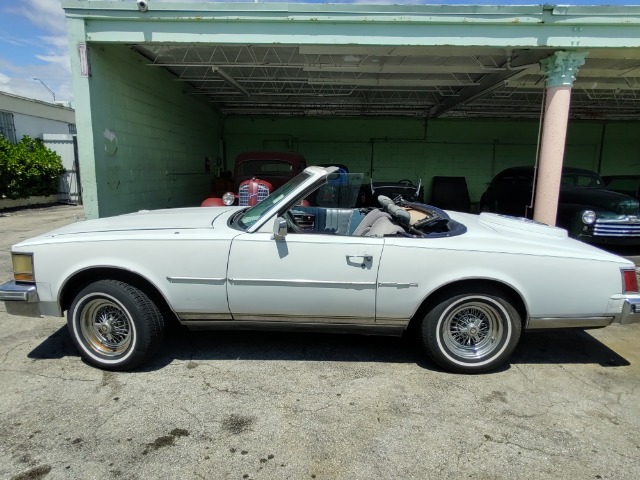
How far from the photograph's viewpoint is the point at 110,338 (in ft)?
10.7

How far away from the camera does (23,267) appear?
125 inches

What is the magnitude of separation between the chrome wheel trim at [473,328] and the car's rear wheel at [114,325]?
223 cm

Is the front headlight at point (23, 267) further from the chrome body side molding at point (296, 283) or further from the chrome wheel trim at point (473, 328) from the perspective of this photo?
the chrome wheel trim at point (473, 328)

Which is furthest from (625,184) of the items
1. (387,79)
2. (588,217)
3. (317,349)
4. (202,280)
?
(202,280)

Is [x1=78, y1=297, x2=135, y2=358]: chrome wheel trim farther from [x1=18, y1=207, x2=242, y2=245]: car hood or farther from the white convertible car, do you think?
[x1=18, y1=207, x2=242, y2=245]: car hood

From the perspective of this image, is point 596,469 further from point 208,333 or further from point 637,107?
point 637,107

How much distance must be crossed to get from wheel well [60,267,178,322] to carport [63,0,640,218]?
3538mm

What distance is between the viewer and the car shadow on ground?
3.53 meters

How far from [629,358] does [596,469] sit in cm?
189

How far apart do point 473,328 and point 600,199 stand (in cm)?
533

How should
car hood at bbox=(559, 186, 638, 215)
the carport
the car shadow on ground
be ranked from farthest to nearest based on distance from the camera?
car hood at bbox=(559, 186, 638, 215) < the carport < the car shadow on ground

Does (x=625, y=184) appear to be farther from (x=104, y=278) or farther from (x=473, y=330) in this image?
(x=104, y=278)

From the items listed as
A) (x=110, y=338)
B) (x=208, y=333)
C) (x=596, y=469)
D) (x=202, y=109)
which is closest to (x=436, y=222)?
(x=596, y=469)

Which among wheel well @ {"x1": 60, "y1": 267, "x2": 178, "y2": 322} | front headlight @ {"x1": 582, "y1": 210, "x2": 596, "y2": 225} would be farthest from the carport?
wheel well @ {"x1": 60, "y1": 267, "x2": 178, "y2": 322}
